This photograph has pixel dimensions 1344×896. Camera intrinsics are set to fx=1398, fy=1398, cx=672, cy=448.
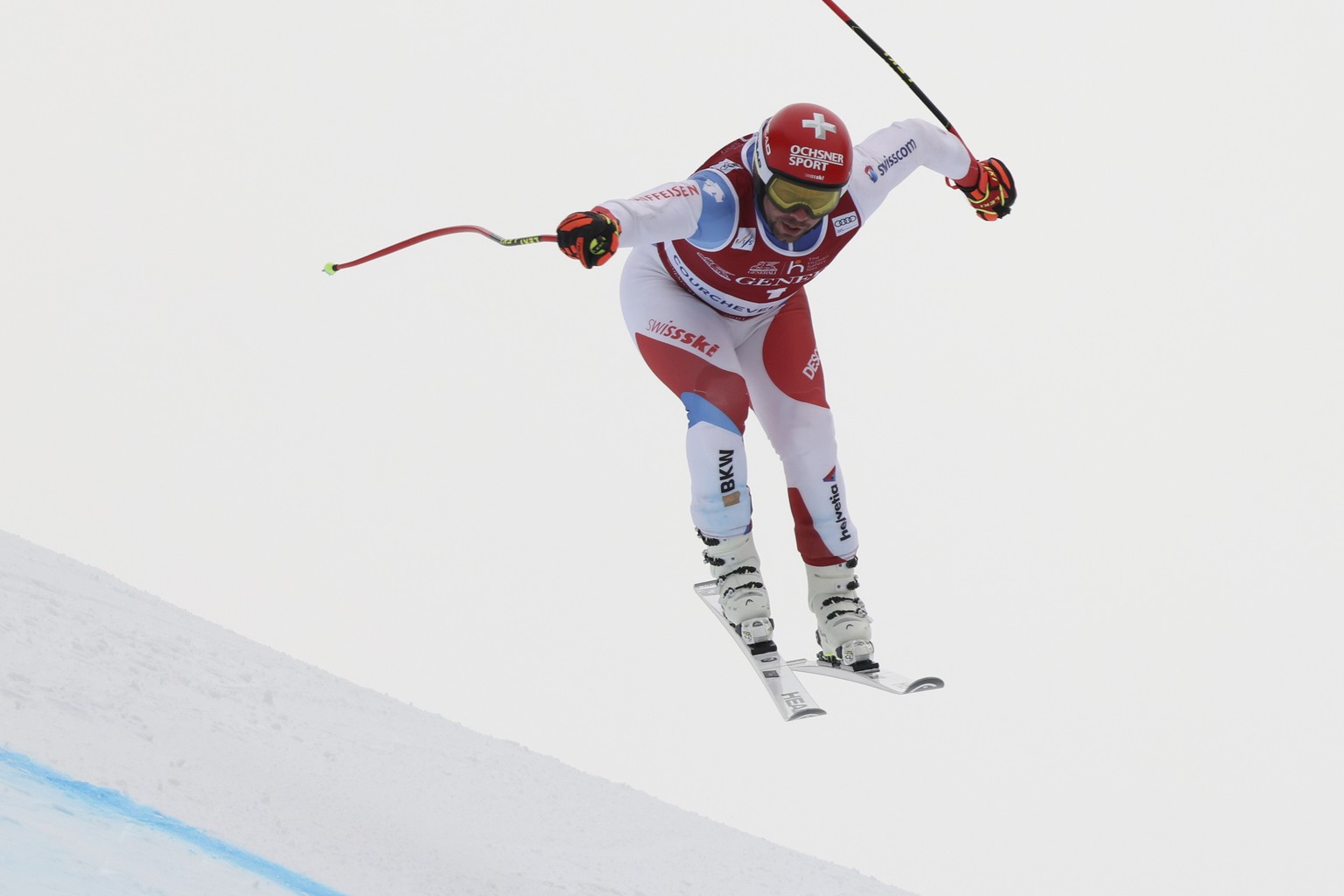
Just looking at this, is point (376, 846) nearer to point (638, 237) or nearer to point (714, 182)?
point (638, 237)

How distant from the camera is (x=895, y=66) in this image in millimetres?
5629

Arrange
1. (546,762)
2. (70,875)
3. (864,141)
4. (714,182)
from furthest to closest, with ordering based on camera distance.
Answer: (546,762)
(864,141)
(714,182)
(70,875)

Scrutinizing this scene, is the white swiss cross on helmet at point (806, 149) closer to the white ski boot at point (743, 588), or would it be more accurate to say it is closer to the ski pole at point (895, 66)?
the ski pole at point (895, 66)

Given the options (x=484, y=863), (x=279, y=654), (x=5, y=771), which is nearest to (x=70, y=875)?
(x=5, y=771)

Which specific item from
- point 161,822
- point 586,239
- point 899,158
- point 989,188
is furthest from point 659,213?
point 161,822

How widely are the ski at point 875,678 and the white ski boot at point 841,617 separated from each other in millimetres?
30

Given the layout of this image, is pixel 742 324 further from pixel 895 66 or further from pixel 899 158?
pixel 895 66

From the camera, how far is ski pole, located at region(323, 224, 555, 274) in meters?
4.50

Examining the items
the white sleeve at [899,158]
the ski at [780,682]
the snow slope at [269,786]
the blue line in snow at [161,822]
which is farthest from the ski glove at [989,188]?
the blue line in snow at [161,822]

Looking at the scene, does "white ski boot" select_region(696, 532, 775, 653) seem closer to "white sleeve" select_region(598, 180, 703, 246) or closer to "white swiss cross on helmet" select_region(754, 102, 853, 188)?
"white sleeve" select_region(598, 180, 703, 246)

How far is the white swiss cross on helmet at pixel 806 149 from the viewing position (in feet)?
15.3

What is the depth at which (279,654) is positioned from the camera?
20.1 ft

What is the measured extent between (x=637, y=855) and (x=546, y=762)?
3.26 ft

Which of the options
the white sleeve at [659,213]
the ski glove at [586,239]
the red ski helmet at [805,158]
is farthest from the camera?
the red ski helmet at [805,158]
